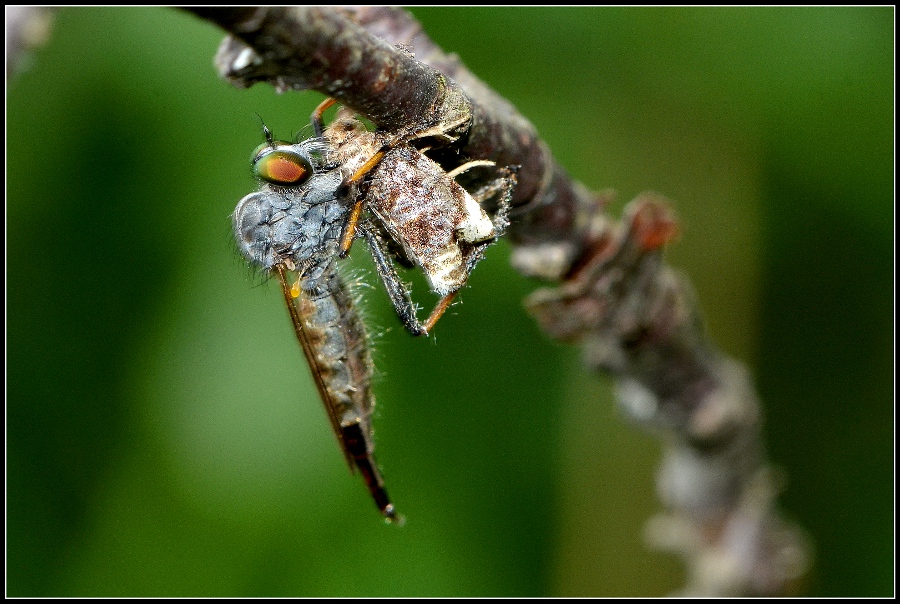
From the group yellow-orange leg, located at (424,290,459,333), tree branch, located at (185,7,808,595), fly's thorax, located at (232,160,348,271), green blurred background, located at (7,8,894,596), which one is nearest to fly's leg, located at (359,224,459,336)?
yellow-orange leg, located at (424,290,459,333)

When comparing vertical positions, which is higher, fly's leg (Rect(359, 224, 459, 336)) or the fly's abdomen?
fly's leg (Rect(359, 224, 459, 336))

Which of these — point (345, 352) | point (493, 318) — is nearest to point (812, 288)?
point (493, 318)

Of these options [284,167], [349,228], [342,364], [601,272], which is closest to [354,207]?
[349,228]

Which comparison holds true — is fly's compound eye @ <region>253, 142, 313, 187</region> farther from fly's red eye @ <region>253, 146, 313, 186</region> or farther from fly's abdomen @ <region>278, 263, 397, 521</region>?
fly's abdomen @ <region>278, 263, 397, 521</region>

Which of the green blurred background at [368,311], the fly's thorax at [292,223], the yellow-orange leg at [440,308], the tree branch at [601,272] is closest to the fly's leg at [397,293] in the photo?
the yellow-orange leg at [440,308]

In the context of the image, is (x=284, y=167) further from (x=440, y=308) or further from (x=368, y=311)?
(x=368, y=311)

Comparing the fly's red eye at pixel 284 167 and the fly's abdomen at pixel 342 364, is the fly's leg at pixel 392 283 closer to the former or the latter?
the fly's red eye at pixel 284 167

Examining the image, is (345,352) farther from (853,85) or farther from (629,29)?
(853,85)

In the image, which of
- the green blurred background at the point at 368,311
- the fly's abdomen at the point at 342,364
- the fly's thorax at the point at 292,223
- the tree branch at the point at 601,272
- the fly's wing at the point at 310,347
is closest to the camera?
the tree branch at the point at 601,272
